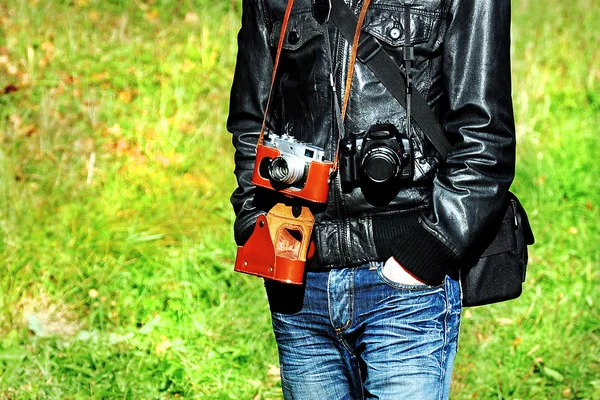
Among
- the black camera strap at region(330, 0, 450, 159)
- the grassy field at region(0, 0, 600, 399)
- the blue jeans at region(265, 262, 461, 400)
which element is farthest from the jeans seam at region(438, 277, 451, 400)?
the grassy field at region(0, 0, 600, 399)

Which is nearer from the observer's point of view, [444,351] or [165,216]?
[444,351]

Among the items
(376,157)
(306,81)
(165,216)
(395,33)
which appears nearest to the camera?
(376,157)

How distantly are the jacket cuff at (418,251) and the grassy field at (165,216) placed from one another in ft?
7.89

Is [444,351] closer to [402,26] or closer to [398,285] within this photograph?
[398,285]

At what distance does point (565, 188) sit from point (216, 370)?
334cm

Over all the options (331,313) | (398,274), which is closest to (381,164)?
(398,274)

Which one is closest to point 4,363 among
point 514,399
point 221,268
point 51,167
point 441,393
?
point 221,268

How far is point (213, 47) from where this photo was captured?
25.1ft

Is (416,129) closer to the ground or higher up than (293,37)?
closer to the ground

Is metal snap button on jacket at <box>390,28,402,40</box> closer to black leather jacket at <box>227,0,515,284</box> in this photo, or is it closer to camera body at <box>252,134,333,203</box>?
black leather jacket at <box>227,0,515,284</box>

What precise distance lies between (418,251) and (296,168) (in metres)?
0.38

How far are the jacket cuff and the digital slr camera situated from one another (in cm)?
14

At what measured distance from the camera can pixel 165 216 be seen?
19.8 feet

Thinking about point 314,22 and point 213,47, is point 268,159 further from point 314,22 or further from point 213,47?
point 213,47
